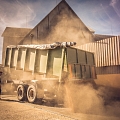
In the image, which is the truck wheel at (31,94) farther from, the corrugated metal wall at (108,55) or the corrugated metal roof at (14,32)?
the corrugated metal roof at (14,32)

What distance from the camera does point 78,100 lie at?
623cm

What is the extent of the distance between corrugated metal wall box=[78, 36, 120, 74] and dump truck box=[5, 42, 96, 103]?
293 centimetres

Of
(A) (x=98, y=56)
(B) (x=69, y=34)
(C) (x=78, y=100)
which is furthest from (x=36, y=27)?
(C) (x=78, y=100)

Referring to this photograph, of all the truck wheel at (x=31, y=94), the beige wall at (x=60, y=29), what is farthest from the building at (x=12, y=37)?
the truck wheel at (x=31, y=94)

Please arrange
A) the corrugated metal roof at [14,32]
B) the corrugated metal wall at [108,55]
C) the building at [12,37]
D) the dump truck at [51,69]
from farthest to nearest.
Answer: the corrugated metal roof at [14,32] → the building at [12,37] → the corrugated metal wall at [108,55] → the dump truck at [51,69]

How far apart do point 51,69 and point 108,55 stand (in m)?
5.71

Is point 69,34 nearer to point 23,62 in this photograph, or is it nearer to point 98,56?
point 98,56

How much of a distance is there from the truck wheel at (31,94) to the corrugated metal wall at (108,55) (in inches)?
246

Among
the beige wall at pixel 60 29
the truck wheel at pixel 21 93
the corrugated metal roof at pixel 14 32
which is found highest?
the corrugated metal roof at pixel 14 32

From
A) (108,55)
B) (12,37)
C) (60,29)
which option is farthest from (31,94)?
(12,37)

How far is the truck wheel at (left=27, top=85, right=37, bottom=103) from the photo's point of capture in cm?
752

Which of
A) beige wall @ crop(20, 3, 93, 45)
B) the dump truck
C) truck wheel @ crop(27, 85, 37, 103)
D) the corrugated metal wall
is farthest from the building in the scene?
truck wheel @ crop(27, 85, 37, 103)

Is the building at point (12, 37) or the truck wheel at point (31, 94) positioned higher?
the building at point (12, 37)

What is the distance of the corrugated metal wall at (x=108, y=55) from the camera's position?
1034 centimetres
